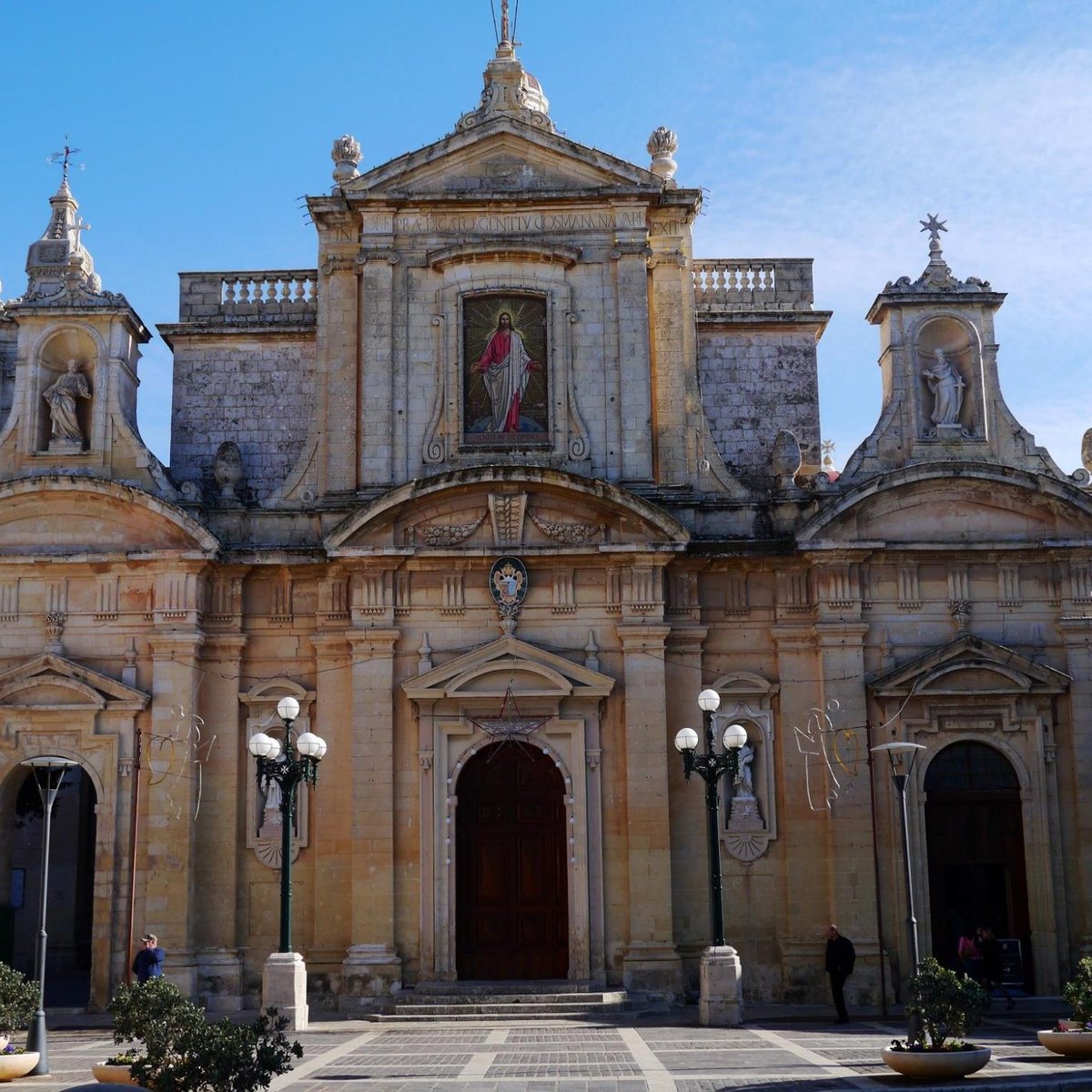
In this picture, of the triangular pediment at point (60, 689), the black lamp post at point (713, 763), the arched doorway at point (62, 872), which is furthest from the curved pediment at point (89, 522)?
the black lamp post at point (713, 763)

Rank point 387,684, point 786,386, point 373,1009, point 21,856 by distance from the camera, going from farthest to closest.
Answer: point 21,856
point 786,386
point 387,684
point 373,1009

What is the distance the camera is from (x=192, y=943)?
26.1 metres

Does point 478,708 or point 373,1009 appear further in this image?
point 478,708

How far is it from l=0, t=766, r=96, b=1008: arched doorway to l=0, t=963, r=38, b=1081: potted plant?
14.8m

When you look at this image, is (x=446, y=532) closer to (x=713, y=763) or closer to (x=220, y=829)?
(x=220, y=829)

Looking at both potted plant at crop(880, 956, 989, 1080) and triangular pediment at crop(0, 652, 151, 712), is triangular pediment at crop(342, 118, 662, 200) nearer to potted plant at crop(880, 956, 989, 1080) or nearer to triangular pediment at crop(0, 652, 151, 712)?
triangular pediment at crop(0, 652, 151, 712)

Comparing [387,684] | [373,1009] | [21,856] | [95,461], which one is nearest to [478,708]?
[387,684]

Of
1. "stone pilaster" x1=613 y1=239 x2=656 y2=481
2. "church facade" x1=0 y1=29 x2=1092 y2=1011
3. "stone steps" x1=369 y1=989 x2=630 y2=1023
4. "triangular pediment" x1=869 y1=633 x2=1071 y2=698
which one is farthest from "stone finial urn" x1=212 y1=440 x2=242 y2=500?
"triangular pediment" x1=869 y1=633 x2=1071 y2=698

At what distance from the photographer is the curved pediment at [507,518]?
87.6 feet

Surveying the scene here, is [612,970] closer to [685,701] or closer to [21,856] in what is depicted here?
[685,701]

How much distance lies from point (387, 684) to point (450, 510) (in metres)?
3.19

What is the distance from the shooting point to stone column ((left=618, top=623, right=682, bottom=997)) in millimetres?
25594

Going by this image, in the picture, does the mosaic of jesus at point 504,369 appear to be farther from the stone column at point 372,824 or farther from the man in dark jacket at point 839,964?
the man in dark jacket at point 839,964

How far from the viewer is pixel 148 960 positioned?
76.7 feet
